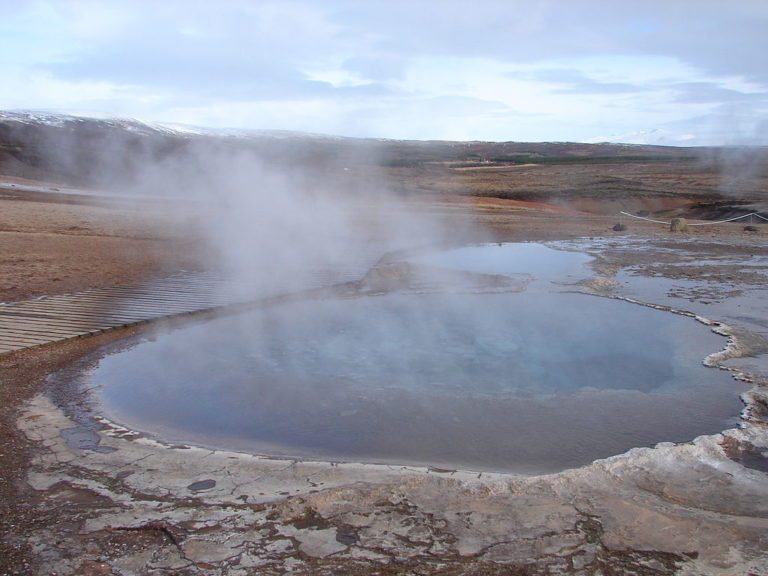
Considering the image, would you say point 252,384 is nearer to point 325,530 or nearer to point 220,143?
point 325,530

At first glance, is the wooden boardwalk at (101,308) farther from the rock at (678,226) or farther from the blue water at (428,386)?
the rock at (678,226)

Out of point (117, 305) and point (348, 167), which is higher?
point (348, 167)

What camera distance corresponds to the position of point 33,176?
61.3ft

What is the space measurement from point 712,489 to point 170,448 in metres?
2.10

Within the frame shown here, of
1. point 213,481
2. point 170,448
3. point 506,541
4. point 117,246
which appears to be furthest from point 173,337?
point 117,246

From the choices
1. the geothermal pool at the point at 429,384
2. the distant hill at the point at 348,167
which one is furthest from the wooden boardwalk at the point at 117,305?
the distant hill at the point at 348,167

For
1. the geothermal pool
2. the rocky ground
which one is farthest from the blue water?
the rocky ground

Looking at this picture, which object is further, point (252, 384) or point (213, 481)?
point (252, 384)

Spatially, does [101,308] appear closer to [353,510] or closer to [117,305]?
[117,305]

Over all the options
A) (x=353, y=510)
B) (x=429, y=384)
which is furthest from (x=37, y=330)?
(x=353, y=510)

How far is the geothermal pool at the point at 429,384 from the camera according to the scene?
2.90 meters

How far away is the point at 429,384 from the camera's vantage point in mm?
3625

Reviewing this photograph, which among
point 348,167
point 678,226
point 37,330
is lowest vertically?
point 37,330

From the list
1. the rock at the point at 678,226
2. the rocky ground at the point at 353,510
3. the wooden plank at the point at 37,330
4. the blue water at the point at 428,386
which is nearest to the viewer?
the rocky ground at the point at 353,510
